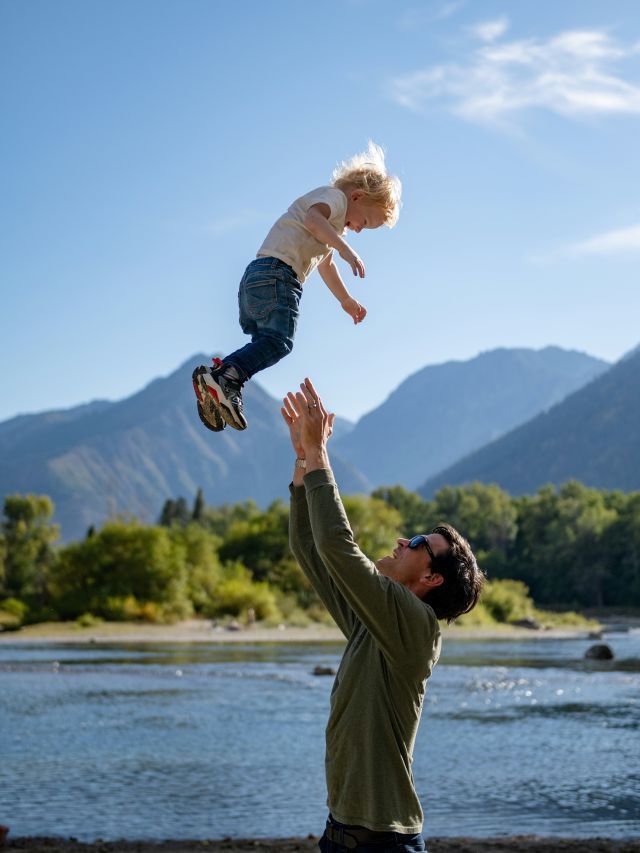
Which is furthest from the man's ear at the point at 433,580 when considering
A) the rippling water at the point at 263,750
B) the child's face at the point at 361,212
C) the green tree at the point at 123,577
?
the green tree at the point at 123,577

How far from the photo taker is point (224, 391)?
4.53 meters

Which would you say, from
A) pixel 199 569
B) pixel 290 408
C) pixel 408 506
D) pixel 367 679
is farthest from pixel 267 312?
pixel 408 506

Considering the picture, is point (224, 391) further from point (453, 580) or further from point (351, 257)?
point (453, 580)

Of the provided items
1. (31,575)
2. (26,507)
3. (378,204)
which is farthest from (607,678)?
(26,507)

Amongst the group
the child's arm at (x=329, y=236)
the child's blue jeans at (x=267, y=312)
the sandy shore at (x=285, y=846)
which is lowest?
the sandy shore at (x=285, y=846)

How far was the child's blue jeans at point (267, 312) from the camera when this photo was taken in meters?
4.62

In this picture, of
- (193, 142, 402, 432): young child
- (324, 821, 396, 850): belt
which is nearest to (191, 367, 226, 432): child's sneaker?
(193, 142, 402, 432): young child

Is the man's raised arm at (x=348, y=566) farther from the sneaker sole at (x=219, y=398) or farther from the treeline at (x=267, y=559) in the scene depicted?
the treeline at (x=267, y=559)

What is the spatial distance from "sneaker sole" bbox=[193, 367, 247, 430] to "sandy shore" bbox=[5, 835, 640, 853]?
9.97 metres

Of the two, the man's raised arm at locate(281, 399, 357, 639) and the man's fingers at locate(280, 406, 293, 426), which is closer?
the man's fingers at locate(280, 406, 293, 426)

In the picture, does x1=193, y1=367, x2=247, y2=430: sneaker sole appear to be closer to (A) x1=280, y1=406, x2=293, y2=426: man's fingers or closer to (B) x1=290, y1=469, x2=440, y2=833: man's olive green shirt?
(A) x1=280, y1=406, x2=293, y2=426: man's fingers

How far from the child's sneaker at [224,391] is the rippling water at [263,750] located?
11.4 m

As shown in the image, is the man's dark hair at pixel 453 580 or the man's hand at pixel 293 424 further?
the man's dark hair at pixel 453 580

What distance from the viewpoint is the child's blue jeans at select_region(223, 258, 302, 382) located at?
4.62 meters
